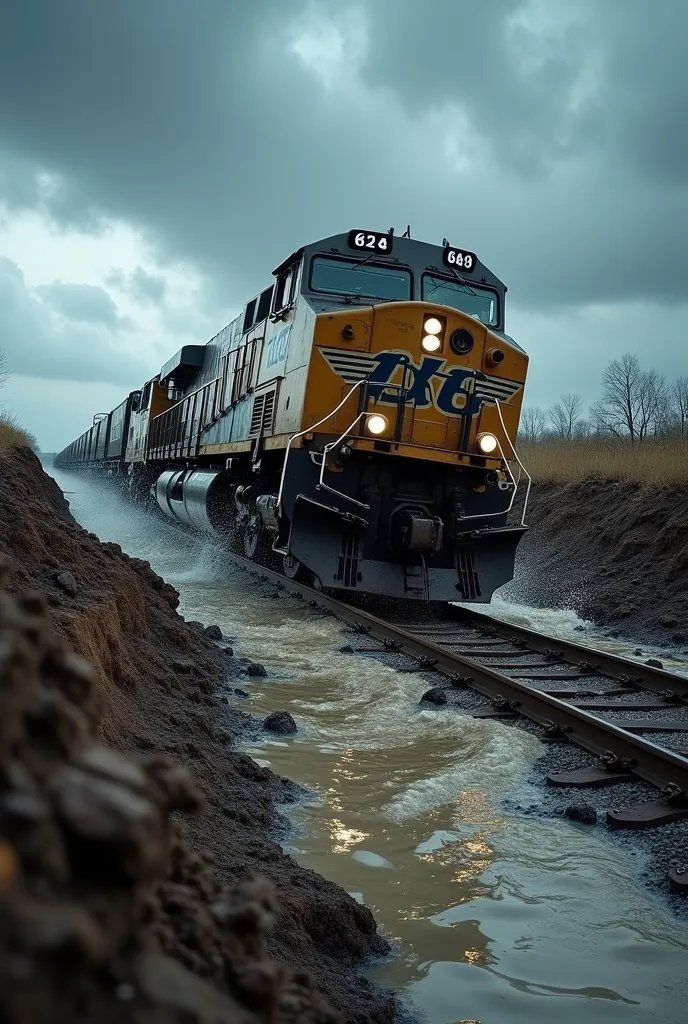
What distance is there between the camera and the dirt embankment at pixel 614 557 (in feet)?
34.1

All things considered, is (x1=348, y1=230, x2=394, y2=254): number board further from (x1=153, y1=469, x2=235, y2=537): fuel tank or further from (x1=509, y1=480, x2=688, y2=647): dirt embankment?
(x1=509, y1=480, x2=688, y2=647): dirt embankment

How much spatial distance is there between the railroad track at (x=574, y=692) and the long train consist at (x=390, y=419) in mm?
675

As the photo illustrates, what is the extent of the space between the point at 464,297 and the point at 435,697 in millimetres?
5777

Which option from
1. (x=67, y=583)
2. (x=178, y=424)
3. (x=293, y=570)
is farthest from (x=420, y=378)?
(x=178, y=424)

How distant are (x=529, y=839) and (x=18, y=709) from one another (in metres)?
3.21

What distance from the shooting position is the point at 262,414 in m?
10.6

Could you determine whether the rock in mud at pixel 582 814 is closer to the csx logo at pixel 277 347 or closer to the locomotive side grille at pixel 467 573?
the locomotive side grille at pixel 467 573

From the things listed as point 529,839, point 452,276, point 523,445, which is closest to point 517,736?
point 529,839

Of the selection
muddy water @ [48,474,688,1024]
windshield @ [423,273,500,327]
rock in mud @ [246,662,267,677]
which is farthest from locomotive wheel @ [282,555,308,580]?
muddy water @ [48,474,688,1024]

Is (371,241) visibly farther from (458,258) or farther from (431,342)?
(431,342)

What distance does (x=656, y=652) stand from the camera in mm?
8914

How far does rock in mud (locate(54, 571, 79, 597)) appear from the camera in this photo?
4.72m

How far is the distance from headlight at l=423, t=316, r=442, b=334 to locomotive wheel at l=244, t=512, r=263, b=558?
339 centimetres

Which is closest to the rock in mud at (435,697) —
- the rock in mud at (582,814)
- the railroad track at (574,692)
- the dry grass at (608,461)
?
the railroad track at (574,692)
